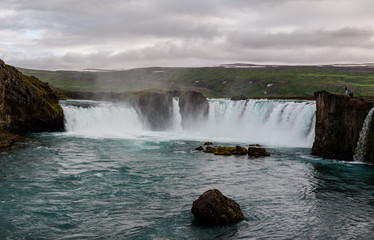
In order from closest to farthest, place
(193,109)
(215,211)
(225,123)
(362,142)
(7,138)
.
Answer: (215,211)
(362,142)
(7,138)
(225,123)
(193,109)

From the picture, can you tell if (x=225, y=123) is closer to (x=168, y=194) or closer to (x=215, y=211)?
(x=168, y=194)

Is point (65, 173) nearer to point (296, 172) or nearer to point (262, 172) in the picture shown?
point (262, 172)

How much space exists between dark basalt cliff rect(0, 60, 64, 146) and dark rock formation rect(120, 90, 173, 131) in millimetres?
18301

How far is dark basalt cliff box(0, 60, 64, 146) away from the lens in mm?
41719

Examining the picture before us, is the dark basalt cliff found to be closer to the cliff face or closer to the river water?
the river water

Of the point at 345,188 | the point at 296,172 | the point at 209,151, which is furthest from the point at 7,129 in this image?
the point at 345,188

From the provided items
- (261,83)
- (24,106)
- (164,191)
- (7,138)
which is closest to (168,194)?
(164,191)

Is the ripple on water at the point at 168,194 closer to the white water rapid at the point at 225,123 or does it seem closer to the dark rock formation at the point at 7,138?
the dark rock formation at the point at 7,138

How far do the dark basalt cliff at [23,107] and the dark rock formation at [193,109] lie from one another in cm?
2532

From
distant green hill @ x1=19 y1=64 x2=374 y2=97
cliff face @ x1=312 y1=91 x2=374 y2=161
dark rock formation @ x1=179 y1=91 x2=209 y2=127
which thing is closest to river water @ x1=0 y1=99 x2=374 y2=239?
cliff face @ x1=312 y1=91 x2=374 y2=161

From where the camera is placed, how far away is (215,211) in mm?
16188

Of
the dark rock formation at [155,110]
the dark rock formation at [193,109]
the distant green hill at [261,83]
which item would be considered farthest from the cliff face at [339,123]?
the distant green hill at [261,83]

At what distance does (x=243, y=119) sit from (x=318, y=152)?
1040 inches

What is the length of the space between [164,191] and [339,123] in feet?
73.0
